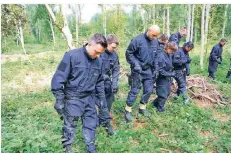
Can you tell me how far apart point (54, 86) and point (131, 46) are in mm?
2327

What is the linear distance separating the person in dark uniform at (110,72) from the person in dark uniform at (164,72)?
43.5 inches

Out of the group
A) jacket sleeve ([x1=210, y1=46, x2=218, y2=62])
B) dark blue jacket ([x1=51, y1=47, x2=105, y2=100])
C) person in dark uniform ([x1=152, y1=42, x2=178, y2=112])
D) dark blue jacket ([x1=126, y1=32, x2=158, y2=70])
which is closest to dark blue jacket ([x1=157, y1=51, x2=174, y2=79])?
person in dark uniform ([x1=152, y1=42, x2=178, y2=112])

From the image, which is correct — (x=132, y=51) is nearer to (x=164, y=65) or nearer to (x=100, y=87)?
(x=164, y=65)

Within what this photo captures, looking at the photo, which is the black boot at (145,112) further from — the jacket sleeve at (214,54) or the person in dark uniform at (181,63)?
the jacket sleeve at (214,54)

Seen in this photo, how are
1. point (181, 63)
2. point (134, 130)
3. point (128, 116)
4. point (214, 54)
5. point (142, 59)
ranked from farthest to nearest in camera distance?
point (214, 54) → point (181, 63) → point (128, 116) → point (142, 59) → point (134, 130)

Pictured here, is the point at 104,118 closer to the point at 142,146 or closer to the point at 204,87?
the point at 142,146

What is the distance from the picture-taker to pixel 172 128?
5789mm

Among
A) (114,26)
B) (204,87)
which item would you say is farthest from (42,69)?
(204,87)

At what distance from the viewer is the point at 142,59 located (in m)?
5.86

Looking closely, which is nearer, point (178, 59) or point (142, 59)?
point (142, 59)

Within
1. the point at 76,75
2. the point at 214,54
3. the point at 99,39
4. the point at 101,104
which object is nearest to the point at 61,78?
the point at 76,75

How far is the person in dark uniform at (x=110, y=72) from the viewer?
5258mm

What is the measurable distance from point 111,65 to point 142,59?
2.31ft

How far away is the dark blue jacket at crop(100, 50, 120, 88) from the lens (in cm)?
541
